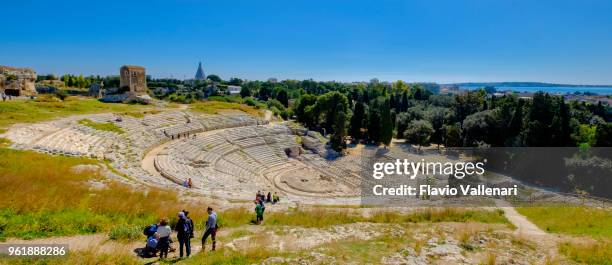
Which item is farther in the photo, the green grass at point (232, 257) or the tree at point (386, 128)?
the tree at point (386, 128)

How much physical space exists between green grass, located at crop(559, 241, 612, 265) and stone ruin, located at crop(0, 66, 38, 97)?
45436 mm

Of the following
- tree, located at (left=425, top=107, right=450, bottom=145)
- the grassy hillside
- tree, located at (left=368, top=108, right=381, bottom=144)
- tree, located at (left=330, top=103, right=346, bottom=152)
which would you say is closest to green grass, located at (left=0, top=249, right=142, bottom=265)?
tree, located at (left=330, top=103, right=346, bottom=152)

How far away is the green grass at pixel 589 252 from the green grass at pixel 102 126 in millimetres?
30293

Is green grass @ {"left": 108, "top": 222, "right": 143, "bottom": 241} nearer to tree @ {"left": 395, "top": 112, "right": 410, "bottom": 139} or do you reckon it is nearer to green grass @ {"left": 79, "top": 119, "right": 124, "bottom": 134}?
green grass @ {"left": 79, "top": 119, "right": 124, "bottom": 134}

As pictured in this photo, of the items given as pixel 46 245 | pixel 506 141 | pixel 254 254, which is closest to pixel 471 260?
pixel 254 254

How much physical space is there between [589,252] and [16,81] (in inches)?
1884

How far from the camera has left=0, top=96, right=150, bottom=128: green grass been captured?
2575 cm

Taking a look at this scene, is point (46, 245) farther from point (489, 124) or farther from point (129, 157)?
point (489, 124)

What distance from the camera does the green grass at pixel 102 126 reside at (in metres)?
28.0

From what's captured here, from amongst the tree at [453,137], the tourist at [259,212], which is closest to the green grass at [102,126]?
the tourist at [259,212]

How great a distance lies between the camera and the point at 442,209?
14742 mm

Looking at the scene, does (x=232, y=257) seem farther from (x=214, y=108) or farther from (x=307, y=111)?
(x=307, y=111)

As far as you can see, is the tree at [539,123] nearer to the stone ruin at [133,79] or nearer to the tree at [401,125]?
the tree at [401,125]

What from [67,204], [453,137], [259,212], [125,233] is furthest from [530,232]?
[453,137]
